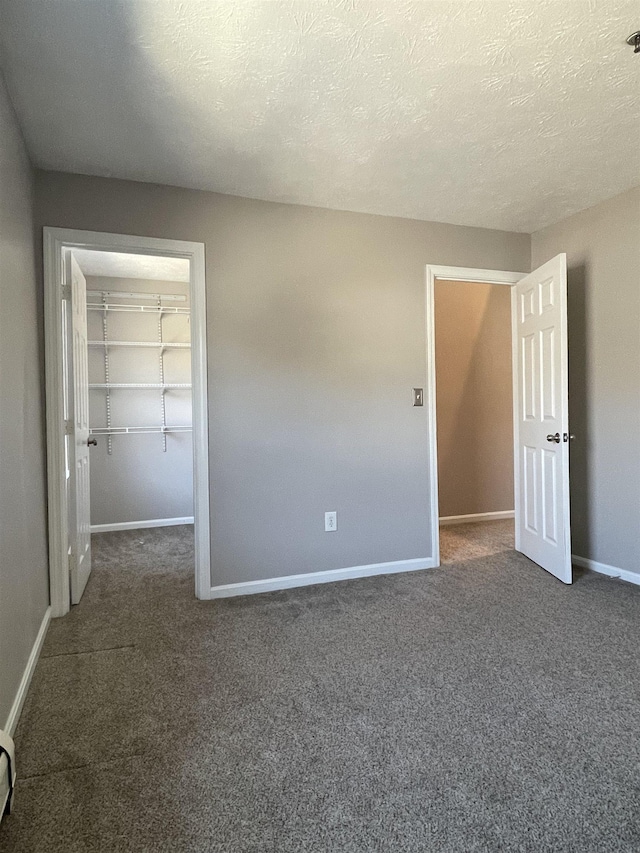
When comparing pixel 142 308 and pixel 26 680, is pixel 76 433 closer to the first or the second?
pixel 26 680

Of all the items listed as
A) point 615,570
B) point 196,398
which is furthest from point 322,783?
point 615,570

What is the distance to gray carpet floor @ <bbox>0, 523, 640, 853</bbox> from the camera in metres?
1.18

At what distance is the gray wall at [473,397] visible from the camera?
14.1 ft

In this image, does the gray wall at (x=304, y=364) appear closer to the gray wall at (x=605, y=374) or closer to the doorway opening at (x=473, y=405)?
the gray wall at (x=605, y=374)

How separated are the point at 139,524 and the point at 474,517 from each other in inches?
124

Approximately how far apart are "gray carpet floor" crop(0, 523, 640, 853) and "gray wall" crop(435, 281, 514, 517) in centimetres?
174

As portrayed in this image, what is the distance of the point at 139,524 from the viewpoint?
4.37m

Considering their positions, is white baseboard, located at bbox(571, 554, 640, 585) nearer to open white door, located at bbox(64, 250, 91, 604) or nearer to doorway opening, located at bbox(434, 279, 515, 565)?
doorway opening, located at bbox(434, 279, 515, 565)

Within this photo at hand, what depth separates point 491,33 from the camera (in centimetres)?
149

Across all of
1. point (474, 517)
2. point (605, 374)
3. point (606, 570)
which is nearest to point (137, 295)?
point (474, 517)

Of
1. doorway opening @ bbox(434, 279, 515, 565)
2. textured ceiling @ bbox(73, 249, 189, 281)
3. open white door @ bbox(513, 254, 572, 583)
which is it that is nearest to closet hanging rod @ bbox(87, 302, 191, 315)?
textured ceiling @ bbox(73, 249, 189, 281)

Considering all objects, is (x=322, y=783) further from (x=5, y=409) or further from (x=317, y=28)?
(x=317, y=28)

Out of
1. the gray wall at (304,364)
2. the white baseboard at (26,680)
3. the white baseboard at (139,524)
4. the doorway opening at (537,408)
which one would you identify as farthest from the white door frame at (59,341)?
the white baseboard at (139,524)

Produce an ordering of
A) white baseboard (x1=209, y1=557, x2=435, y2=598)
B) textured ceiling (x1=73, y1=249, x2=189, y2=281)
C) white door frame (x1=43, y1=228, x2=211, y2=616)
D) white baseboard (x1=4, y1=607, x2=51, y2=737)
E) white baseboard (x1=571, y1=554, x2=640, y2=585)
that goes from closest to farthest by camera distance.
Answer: white baseboard (x1=4, y1=607, x2=51, y2=737) → white door frame (x1=43, y1=228, x2=211, y2=616) → white baseboard (x1=209, y1=557, x2=435, y2=598) → white baseboard (x1=571, y1=554, x2=640, y2=585) → textured ceiling (x1=73, y1=249, x2=189, y2=281)
